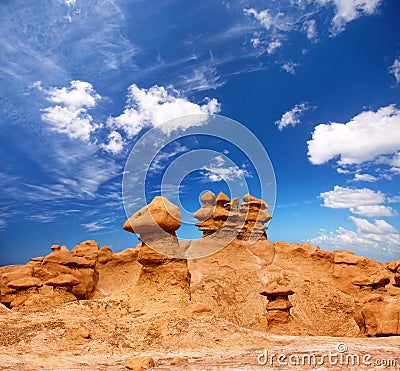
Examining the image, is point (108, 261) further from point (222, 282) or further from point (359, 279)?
point (359, 279)

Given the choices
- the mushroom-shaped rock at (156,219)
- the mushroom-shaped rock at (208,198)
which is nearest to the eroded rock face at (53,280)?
the mushroom-shaped rock at (156,219)

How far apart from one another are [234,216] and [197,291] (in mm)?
15080

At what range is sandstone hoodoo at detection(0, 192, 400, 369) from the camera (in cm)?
1140

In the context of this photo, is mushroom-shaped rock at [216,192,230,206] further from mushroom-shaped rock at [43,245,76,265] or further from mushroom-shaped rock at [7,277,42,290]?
mushroom-shaped rock at [7,277,42,290]

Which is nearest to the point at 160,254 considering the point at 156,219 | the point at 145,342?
the point at 156,219

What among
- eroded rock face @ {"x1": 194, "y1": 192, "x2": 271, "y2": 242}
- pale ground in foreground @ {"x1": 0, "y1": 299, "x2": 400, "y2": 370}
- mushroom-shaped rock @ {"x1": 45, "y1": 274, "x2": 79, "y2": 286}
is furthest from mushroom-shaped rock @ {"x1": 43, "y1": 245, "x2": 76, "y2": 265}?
eroded rock face @ {"x1": 194, "y1": 192, "x2": 271, "y2": 242}

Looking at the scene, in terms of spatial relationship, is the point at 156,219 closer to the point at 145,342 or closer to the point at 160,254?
the point at 160,254

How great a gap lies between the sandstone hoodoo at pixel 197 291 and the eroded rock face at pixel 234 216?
0.14m

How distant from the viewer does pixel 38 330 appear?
36.0ft

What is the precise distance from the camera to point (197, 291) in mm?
28109

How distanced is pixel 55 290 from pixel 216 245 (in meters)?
20.9

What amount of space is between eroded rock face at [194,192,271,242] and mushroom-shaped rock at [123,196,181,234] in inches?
904

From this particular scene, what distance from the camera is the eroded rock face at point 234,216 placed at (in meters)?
39.7

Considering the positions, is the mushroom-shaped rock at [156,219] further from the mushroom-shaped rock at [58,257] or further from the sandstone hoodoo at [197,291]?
the mushroom-shaped rock at [58,257]
